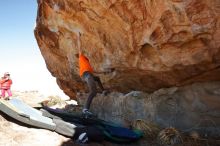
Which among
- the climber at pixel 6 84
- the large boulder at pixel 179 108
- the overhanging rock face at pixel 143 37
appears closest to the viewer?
the overhanging rock face at pixel 143 37

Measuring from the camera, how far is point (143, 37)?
7.35m

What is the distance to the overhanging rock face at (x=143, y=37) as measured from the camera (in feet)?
20.8

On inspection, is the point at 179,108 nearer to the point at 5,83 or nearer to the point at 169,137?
the point at 169,137

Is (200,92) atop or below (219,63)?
below

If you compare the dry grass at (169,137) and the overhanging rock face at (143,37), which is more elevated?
the overhanging rock face at (143,37)

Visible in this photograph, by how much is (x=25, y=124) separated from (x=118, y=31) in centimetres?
339

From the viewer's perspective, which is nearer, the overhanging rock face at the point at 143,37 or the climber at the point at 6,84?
the overhanging rock face at the point at 143,37

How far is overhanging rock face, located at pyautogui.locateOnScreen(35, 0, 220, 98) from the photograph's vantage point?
6.33 m

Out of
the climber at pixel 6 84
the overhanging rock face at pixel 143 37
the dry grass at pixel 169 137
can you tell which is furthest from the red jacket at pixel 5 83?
the dry grass at pixel 169 137

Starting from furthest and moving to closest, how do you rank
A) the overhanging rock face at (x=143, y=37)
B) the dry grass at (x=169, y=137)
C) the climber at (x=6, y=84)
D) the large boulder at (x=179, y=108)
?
1. the climber at (x=6, y=84)
2. the large boulder at (x=179, y=108)
3. the dry grass at (x=169, y=137)
4. the overhanging rock face at (x=143, y=37)

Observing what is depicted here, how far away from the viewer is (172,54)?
7062 millimetres

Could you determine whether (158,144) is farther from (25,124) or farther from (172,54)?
(25,124)

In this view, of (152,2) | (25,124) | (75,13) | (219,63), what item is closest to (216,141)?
(219,63)

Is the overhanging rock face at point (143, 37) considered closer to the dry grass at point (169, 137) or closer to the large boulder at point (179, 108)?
the large boulder at point (179, 108)
